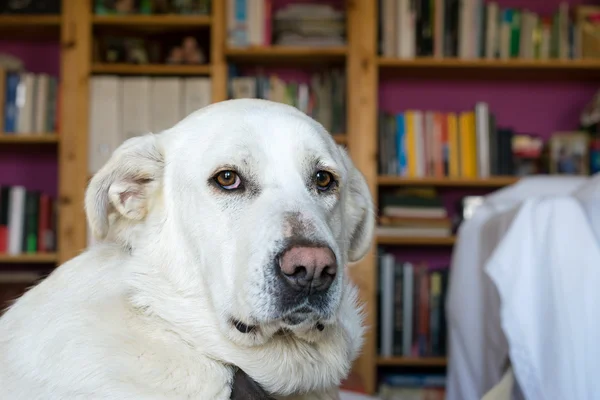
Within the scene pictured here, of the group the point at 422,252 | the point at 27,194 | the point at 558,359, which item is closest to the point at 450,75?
the point at 422,252

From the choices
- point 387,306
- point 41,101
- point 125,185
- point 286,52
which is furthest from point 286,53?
point 125,185

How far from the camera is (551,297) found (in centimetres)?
167

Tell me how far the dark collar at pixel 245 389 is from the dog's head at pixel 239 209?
6 cm

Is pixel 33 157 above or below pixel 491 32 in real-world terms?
below

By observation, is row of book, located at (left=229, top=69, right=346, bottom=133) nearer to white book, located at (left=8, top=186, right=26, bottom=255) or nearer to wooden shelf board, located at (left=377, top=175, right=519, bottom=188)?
wooden shelf board, located at (left=377, top=175, right=519, bottom=188)

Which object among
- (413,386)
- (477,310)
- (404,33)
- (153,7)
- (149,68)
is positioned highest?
(153,7)

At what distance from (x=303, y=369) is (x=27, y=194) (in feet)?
9.39

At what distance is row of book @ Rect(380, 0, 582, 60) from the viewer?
12.5 feet

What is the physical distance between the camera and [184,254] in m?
1.33

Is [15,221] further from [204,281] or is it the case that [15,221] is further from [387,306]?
[204,281]

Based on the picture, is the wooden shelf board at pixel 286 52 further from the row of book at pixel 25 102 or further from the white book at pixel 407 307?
the white book at pixel 407 307

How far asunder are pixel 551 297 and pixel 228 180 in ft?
2.70

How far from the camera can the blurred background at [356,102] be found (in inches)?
145

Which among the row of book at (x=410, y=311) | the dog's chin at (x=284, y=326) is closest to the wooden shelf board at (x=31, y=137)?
the row of book at (x=410, y=311)
